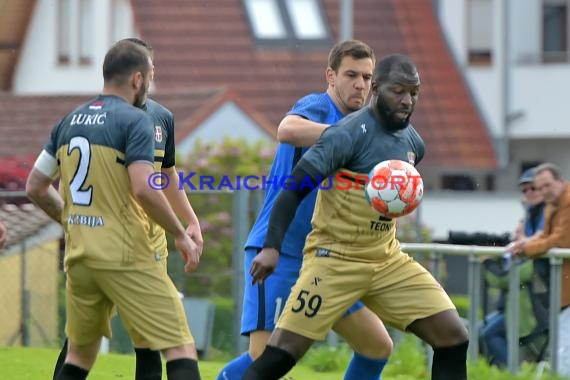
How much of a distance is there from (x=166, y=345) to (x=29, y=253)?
649 cm

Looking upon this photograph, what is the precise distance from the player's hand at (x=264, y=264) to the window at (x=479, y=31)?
76.7 ft

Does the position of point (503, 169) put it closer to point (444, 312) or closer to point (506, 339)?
point (506, 339)

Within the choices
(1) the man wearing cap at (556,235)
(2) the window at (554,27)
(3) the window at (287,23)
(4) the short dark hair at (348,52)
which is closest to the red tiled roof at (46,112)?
(3) the window at (287,23)

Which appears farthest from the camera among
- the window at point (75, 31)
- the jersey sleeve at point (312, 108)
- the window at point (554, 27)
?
the window at point (554, 27)

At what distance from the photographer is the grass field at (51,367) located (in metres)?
10.7

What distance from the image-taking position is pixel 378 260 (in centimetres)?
773

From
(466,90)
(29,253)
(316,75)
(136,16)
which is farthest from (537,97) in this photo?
(29,253)

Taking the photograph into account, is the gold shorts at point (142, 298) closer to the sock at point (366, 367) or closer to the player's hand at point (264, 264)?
the player's hand at point (264, 264)

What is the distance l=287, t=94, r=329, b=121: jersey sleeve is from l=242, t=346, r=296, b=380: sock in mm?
1261

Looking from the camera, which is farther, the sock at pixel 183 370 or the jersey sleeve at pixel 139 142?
the sock at pixel 183 370

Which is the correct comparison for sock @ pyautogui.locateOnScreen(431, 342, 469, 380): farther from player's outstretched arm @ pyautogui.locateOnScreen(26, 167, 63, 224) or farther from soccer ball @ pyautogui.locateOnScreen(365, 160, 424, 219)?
player's outstretched arm @ pyautogui.locateOnScreen(26, 167, 63, 224)

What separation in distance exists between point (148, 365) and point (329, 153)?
150 cm

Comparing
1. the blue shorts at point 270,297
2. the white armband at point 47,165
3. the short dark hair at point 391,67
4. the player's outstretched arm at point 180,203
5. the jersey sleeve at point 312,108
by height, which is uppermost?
the short dark hair at point 391,67

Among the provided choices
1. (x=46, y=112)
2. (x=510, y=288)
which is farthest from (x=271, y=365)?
(x=46, y=112)
